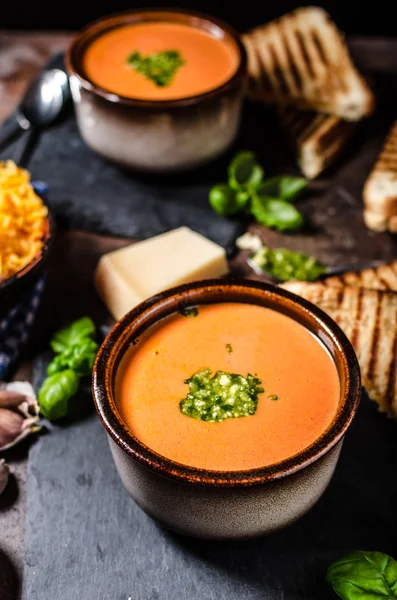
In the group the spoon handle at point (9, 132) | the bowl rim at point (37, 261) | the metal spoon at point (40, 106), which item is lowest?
the spoon handle at point (9, 132)

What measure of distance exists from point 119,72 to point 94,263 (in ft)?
2.67

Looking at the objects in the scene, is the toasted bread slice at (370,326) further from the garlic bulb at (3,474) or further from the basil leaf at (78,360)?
the garlic bulb at (3,474)

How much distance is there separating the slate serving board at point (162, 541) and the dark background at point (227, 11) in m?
3.00

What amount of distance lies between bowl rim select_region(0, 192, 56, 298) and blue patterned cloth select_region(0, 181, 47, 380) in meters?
0.17

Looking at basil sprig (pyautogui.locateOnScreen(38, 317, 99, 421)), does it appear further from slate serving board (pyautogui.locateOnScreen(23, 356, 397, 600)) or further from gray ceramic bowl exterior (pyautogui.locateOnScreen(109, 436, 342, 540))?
gray ceramic bowl exterior (pyautogui.locateOnScreen(109, 436, 342, 540))

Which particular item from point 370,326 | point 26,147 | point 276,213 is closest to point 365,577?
point 370,326

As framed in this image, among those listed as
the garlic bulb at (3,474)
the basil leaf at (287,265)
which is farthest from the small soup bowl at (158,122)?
the garlic bulb at (3,474)

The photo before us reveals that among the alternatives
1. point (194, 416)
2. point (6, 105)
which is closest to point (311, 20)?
point (6, 105)

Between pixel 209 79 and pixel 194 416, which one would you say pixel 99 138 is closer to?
pixel 209 79

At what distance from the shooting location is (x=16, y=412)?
2172 millimetres

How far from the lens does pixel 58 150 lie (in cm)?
322

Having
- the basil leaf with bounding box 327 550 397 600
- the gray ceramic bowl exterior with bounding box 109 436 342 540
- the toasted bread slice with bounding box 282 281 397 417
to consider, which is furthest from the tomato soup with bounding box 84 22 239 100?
the basil leaf with bounding box 327 550 397 600

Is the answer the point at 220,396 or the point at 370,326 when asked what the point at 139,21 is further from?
the point at 220,396

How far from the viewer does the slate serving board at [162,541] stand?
1772mm
